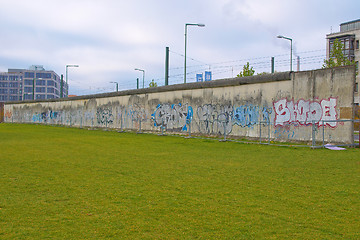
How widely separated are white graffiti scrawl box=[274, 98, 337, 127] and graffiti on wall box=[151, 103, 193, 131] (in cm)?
689

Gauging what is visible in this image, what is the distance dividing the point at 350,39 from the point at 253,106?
1870 inches

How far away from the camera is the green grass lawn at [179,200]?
4.38 metres

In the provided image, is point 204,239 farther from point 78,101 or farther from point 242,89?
point 78,101

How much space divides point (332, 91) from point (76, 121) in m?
32.6

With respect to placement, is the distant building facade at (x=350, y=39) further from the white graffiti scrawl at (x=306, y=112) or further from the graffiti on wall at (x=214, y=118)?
the white graffiti scrawl at (x=306, y=112)

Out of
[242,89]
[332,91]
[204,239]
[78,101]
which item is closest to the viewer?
[204,239]

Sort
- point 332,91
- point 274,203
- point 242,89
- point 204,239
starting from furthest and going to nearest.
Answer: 1. point 242,89
2. point 332,91
3. point 274,203
4. point 204,239

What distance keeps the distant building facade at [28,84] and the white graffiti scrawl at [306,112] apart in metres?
160

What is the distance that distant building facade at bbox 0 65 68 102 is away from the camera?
162375 mm

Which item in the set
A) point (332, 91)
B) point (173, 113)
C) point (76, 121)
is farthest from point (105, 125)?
point (332, 91)

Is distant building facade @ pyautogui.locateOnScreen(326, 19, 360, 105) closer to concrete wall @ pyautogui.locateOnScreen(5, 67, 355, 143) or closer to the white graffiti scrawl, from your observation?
concrete wall @ pyautogui.locateOnScreen(5, 67, 355, 143)

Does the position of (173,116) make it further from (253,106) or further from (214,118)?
(253,106)

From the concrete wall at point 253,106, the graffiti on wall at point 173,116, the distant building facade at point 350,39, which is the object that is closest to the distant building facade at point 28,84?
the distant building facade at point 350,39

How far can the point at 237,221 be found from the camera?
15.5ft
